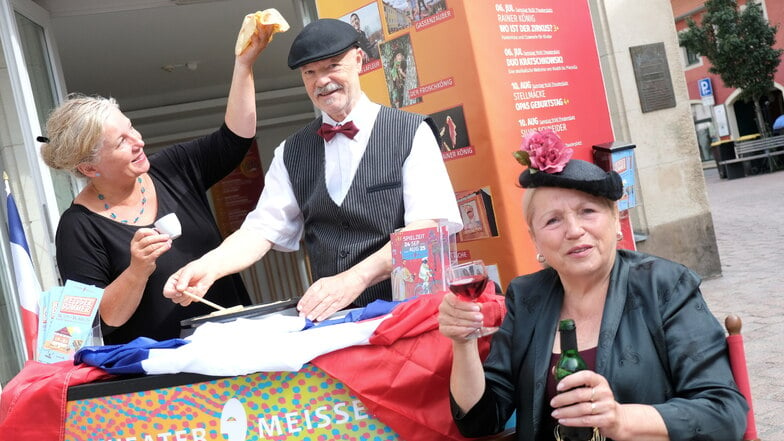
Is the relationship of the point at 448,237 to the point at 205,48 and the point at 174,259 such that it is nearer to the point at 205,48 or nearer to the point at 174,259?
the point at 174,259

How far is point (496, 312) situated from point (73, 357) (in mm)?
1169

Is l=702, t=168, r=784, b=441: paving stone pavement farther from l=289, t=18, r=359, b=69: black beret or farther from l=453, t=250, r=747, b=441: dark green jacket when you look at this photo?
l=289, t=18, r=359, b=69: black beret

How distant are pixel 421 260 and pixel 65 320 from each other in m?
1.02

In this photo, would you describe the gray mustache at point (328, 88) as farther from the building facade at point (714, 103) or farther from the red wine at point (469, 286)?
the building facade at point (714, 103)

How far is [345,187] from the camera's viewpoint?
2801 mm

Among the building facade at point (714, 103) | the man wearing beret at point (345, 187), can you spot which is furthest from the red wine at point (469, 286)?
the building facade at point (714, 103)

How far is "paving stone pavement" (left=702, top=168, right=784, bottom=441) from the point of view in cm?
439

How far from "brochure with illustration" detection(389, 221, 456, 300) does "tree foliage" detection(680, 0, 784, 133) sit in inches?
934

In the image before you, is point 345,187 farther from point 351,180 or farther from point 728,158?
point 728,158

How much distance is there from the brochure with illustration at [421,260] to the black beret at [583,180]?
36 cm

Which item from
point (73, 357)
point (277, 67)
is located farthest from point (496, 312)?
Answer: point (277, 67)

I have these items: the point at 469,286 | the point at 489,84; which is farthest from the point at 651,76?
the point at 469,286

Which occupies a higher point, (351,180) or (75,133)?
(75,133)

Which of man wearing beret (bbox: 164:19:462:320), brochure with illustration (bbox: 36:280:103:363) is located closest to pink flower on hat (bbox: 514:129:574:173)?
man wearing beret (bbox: 164:19:462:320)
